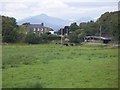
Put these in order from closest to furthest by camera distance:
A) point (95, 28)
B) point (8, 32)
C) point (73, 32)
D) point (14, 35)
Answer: point (8, 32)
point (14, 35)
point (73, 32)
point (95, 28)

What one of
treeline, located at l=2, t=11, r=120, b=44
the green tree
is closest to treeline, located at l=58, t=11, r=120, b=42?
treeline, located at l=2, t=11, r=120, b=44

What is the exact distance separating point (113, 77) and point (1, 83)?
4037 millimetres

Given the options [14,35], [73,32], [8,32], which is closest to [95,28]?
[73,32]

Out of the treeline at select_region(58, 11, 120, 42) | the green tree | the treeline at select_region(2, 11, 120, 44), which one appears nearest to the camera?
the green tree

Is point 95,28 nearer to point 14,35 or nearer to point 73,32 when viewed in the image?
point 73,32

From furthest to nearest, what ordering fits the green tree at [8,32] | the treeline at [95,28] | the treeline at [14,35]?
the treeline at [95,28] < the treeline at [14,35] < the green tree at [8,32]

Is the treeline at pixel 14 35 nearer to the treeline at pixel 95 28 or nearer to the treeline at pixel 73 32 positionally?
the treeline at pixel 73 32

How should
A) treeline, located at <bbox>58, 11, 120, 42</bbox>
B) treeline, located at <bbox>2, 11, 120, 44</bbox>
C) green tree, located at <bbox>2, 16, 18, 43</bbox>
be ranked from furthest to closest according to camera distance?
1. treeline, located at <bbox>58, 11, 120, 42</bbox>
2. treeline, located at <bbox>2, 11, 120, 44</bbox>
3. green tree, located at <bbox>2, 16, 18, 43</bbox>

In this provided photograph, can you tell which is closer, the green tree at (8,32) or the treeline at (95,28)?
the green tree at (8,32)

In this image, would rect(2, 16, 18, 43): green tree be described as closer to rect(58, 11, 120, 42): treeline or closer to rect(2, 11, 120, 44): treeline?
rect(2, 11, 120, 44): treeline

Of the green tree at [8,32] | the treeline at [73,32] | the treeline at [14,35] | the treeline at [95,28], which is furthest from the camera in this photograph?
the treeline at [95,28]

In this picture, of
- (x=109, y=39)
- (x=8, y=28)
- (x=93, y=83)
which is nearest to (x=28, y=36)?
(x=8, y=28)

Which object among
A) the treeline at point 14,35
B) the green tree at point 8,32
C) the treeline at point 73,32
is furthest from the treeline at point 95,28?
the green tree at point 8,32

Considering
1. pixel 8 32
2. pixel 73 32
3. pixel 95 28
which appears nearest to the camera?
pixel 8 32
